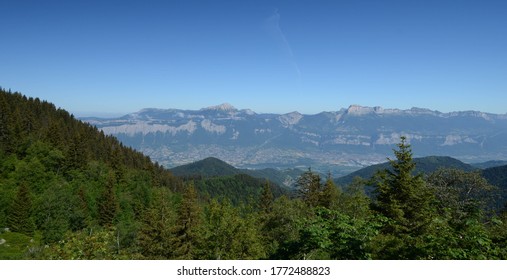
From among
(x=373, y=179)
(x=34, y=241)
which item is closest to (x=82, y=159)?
(x=34, y=241)

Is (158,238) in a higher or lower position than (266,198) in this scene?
higher

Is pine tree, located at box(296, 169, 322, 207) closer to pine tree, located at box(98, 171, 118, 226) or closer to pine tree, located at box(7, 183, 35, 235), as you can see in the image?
pine tree, located at box(98, 171, 118, 226)

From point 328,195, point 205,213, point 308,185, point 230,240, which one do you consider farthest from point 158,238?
point 308,185

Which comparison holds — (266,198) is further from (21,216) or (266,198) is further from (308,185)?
(21,216)

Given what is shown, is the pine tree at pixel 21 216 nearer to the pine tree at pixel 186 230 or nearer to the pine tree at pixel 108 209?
the pine tree at pixel 108 209

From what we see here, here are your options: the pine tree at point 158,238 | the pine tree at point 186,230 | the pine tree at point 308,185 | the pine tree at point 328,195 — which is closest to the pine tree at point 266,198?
the pine tree at point 308,185

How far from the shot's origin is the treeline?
10930mm

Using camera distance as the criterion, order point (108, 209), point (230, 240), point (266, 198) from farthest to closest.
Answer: point (108, 209) < point (266, 198) < point (230, 240)

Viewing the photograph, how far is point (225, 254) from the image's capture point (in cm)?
2583

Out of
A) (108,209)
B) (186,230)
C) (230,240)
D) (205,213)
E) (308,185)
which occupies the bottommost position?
(108,209)

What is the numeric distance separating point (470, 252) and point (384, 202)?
43.4ft

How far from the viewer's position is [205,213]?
67500 mm

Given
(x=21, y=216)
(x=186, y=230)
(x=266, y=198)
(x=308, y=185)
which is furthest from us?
(x=266, y=198)
